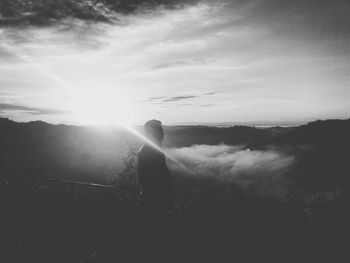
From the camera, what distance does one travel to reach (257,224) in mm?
→ 6426

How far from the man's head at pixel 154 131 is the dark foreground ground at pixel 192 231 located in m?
2.02

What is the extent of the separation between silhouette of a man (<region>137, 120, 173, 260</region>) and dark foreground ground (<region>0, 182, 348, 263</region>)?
3.39 feet

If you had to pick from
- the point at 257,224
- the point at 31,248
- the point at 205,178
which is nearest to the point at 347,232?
the point at 257,224

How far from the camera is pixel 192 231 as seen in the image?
21.3 feet

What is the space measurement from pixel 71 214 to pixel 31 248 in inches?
71.6

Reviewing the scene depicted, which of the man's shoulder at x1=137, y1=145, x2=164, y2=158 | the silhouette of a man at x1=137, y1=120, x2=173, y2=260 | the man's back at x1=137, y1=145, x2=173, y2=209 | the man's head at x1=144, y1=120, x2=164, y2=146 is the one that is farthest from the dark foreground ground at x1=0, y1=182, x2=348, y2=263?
the man's head at x1=144, y1=120, x2=164, y2=146

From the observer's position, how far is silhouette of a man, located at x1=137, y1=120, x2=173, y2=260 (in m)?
3.72

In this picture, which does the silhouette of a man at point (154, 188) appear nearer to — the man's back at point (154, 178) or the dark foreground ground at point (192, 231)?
the man's back at point (154, 178)

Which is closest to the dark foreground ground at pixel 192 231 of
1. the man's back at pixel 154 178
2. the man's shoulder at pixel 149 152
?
the man's back at pixel 154 178

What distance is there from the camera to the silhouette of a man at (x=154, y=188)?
3721 mm

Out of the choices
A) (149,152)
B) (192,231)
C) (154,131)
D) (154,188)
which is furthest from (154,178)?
(192,231)

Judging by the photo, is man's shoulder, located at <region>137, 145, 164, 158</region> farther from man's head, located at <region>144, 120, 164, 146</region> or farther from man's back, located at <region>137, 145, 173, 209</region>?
man's head, located at <region>144, 120, 164, 146</region>

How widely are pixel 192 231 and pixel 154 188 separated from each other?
314 cm

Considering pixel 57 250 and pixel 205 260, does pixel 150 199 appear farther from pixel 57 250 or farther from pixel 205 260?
pixel 57 250
